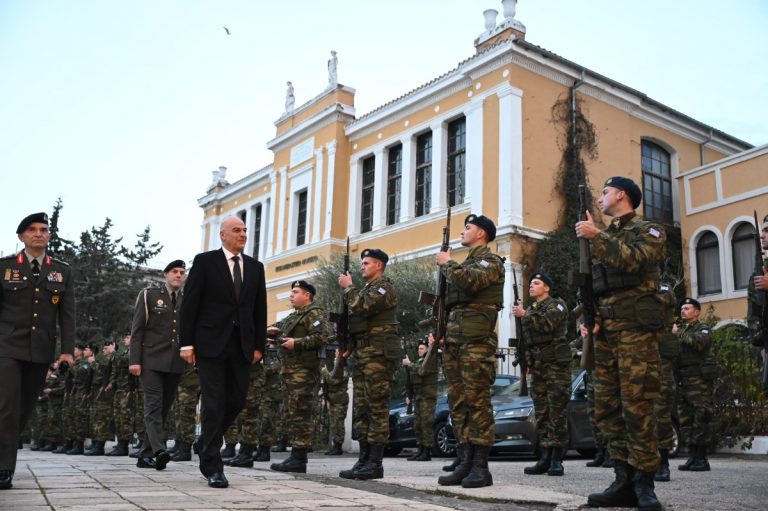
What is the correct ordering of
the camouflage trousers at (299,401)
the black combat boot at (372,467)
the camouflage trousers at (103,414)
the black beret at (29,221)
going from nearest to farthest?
1. the black beret at (29,221)
2. the black combat boot at (372,467)
3. the camouflage trousers at (299,401)
4. the camouflage trousers at (103,414)

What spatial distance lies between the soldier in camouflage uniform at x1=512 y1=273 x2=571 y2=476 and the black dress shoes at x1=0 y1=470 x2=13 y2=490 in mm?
5008

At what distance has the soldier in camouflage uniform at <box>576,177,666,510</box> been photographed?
480 cm

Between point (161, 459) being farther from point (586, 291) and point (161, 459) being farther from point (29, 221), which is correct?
point (586, 291)

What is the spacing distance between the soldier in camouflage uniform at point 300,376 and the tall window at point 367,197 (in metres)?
19.8

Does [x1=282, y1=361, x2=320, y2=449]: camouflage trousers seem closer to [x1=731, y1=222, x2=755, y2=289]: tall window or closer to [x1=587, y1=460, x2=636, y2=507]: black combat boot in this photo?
[x1=587, y1=460, x2=636, y2=507]: black combat boot

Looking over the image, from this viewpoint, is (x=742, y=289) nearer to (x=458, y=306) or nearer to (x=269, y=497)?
(x=458, y=306)

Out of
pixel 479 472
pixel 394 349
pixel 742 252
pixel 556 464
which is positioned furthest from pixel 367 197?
pixel 479 472

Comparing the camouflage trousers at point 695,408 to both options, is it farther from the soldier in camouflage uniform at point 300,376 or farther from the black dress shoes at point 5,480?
the black dress shoes at point 5,480

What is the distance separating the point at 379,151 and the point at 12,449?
22337mm

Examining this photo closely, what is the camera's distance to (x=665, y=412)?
23.7 ft

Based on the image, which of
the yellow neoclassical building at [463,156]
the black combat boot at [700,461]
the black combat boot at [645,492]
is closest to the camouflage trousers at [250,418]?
the black combat boot at [645,492]

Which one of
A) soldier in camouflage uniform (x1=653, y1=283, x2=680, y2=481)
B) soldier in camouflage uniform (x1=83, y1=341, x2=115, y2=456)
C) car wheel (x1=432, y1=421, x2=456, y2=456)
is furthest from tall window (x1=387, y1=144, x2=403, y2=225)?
soldier in camouflage uniform (x1=653, y1=283, x2=680, y2=481)

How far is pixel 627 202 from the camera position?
17.4ft

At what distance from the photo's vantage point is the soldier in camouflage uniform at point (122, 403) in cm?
1069
